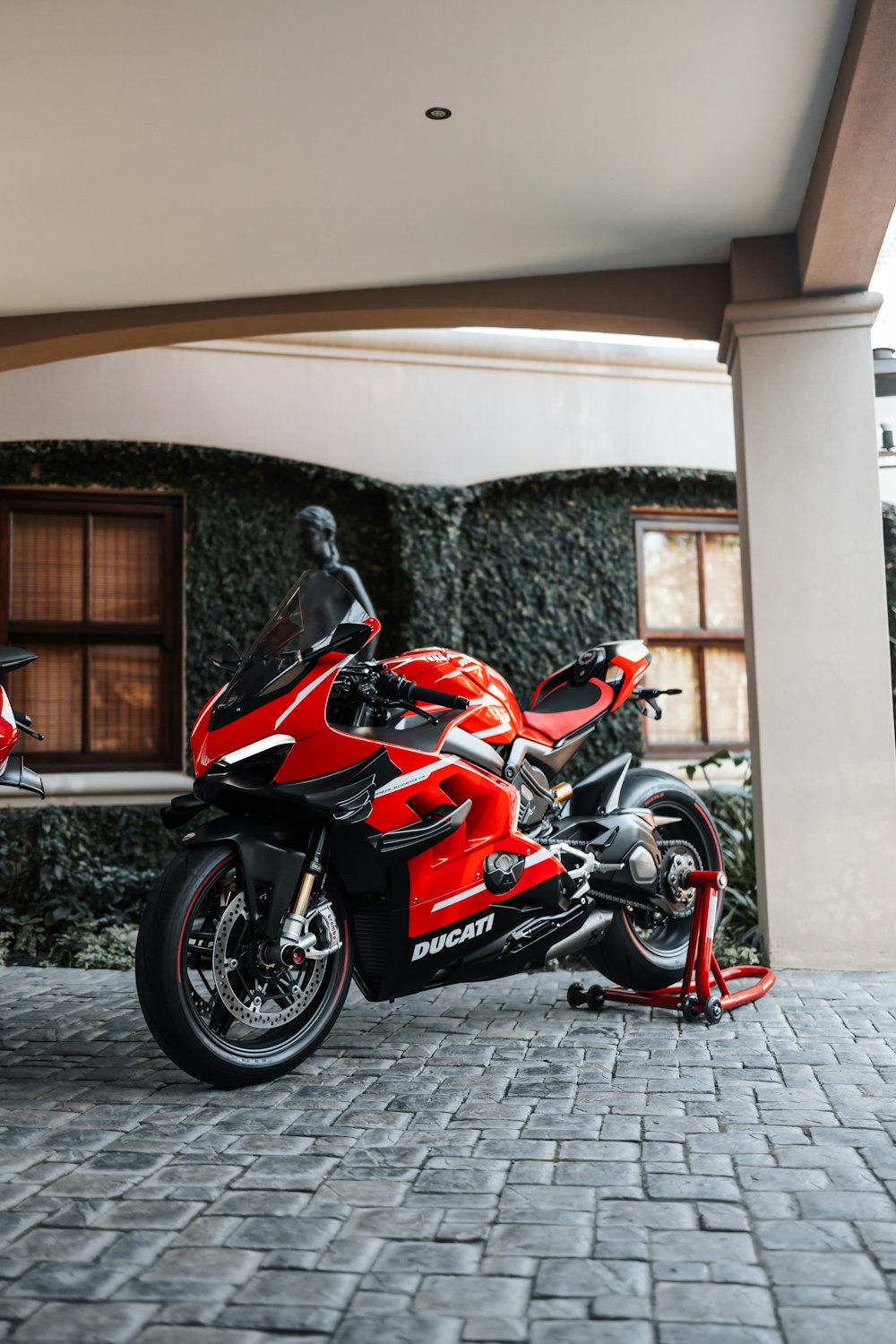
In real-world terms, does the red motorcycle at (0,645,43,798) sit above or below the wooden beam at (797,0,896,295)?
below

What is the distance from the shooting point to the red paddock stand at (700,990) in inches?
→ 155

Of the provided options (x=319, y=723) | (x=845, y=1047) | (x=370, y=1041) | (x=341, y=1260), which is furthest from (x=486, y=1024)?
(x=341, y=1260)

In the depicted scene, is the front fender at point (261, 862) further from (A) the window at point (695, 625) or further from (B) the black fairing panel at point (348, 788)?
(A) the window at point (695, 625)

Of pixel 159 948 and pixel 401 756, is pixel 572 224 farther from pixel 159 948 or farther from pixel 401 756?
pixel 159 948

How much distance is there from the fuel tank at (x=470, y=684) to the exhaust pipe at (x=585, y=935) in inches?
27.3

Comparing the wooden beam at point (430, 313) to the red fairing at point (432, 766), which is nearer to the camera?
the red fairing at point (432, 766)

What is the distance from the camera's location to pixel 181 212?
188 inches

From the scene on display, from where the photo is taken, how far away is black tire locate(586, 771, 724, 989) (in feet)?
14.0

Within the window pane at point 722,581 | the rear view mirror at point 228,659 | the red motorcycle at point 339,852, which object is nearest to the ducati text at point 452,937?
the red motorcycle at point 339,852

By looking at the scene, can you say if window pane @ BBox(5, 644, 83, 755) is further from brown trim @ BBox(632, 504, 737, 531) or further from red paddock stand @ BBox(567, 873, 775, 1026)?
red paddock stand @ BBox(567, 873, 775, 1026)

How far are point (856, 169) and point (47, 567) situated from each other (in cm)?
510

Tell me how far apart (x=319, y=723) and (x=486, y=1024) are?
4.76 feet

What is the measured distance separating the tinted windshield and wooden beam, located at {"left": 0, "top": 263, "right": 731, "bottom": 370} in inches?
100

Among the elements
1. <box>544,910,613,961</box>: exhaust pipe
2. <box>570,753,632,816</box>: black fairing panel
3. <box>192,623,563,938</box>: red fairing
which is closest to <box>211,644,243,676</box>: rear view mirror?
<box>192,623,563,938</box>: red fairing
